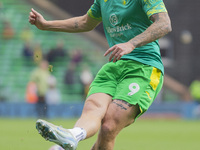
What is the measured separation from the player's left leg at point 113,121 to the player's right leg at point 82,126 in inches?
2.9

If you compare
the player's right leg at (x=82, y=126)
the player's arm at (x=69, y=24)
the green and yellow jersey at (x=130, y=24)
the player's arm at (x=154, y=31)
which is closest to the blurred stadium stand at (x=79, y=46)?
the player's arm at (x=69, y=24)

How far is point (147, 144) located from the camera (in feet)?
33.6

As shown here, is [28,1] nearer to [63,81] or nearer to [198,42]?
[63,81]

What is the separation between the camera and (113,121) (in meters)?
5.27

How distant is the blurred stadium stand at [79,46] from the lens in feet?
73.5

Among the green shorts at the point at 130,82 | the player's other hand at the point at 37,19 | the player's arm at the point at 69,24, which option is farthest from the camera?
the player's arm at the point at 69,24

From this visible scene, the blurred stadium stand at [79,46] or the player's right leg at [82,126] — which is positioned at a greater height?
the player's right leg at [82,126]

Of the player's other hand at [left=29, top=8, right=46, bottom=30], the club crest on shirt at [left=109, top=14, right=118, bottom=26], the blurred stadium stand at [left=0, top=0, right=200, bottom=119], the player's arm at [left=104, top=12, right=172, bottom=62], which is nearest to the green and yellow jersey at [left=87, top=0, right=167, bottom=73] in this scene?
the club crest on shirt at [left=109, top=14, right=118, bottom=26]

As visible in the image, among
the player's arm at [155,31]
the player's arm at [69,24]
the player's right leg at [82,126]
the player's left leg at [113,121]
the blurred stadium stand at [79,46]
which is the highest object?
the player's arm at [155,31]

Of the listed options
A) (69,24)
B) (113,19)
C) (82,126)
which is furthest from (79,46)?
(82,126)

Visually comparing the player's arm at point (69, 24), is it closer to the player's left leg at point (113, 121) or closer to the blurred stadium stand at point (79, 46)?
the player's left leg at point (113, 121)

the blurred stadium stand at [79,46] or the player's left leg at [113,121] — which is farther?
the blurred stadium stand at [79,46]

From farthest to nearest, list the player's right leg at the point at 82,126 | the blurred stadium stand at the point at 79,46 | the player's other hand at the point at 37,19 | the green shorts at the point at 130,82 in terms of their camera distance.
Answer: the blurred stadium stand at the point at 79,46 → the player's other hand at the point at 37,19 → the green shorts at the point at 130,82 → the player's right leg at the point at 82,126

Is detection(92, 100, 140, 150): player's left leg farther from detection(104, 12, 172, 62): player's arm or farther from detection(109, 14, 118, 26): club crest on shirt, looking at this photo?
detection(109, 14, 118, 26): club crest on shirt
